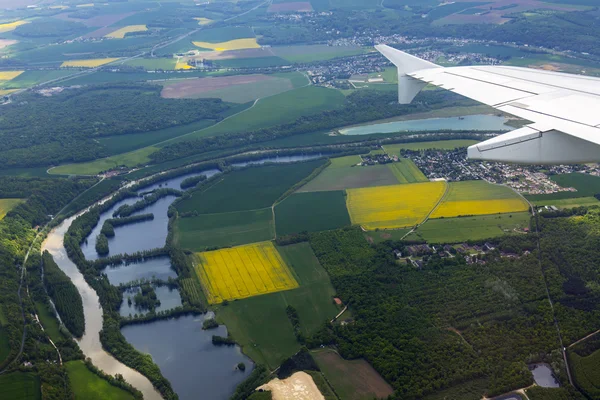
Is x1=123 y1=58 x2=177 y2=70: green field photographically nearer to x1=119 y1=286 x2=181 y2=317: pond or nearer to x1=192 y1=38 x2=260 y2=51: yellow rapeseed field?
x1=192 y1=38 x2=260 y2=51: yellow rapeseed field

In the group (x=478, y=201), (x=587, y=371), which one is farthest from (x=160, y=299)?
(x=478, y=201)

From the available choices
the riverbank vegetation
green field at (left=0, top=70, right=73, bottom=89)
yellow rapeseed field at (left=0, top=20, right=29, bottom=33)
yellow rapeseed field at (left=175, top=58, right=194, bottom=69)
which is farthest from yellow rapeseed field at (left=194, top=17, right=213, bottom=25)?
the riverbank vegetation

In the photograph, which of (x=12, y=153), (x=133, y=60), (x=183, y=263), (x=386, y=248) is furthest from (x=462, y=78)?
(x=133, y=60)

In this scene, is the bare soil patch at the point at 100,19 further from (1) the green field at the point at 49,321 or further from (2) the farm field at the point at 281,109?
(1) the green field at the point at 49,321

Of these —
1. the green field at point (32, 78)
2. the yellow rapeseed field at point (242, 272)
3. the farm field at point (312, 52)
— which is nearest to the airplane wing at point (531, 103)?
the yellow rapeseed field at point (242, 272)

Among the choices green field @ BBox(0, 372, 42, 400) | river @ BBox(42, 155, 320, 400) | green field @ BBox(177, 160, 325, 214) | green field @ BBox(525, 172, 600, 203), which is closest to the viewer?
green field @ BBox(0, 372, 42, 400)

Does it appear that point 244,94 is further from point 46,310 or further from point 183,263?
point 46,310

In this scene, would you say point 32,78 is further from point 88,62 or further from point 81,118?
point 81,118
